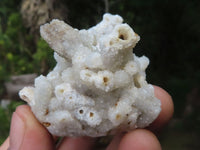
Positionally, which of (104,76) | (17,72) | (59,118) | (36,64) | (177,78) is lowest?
(177,78)

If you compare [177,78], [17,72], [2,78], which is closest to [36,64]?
[17,72]

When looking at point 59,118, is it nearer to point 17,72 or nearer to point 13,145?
point 13,145

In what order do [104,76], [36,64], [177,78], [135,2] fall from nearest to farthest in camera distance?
1. [104,76]
2. [36,64]
3. [135,2]
4. [177,78]

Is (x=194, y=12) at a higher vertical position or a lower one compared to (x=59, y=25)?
lower

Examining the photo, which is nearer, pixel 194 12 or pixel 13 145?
pixel 13 145

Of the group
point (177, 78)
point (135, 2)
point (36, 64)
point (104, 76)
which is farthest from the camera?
point (177, 78)

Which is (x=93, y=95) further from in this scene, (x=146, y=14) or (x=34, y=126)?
(x=146, y=14)

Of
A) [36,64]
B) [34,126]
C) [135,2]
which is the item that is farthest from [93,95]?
[135,2]
